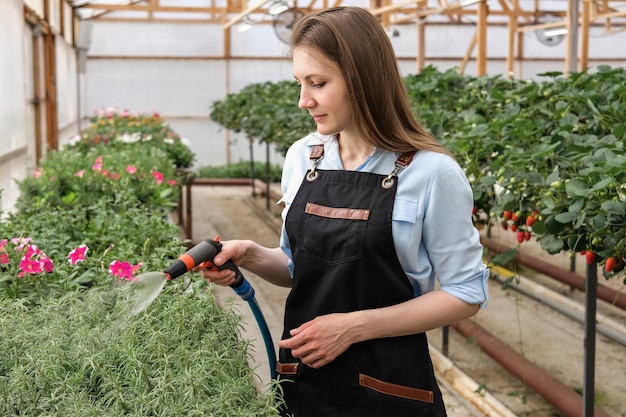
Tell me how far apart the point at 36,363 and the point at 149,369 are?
7.3 inches

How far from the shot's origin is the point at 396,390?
146cm

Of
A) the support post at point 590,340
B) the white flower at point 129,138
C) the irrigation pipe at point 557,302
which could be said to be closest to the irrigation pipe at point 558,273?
the irrigation pipe at point 557,302

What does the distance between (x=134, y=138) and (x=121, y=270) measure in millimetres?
4278

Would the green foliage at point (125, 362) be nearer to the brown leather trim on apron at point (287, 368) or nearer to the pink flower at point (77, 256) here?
the brown leather trim on apron at point (287, 368)

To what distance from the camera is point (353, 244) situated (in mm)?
1420

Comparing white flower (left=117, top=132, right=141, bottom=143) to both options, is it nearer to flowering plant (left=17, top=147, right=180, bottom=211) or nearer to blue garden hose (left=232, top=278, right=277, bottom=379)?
flowering plant (left=17, top=147, right=180, bottom=211)

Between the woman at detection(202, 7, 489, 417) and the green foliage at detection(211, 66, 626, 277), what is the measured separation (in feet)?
2.16

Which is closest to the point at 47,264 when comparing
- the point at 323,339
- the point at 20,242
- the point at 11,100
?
the point at 20,242

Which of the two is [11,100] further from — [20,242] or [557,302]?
[557,302]

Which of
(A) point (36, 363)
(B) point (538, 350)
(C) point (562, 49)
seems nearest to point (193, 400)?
(A) point (36, 363)

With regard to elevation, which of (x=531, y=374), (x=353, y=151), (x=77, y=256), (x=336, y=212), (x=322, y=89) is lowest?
(x=531, y=374)

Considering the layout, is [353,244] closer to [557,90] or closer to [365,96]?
[365,96]

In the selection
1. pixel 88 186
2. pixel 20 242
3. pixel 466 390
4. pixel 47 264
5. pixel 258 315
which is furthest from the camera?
pixel 466 390

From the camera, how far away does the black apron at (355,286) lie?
142 centimetres
